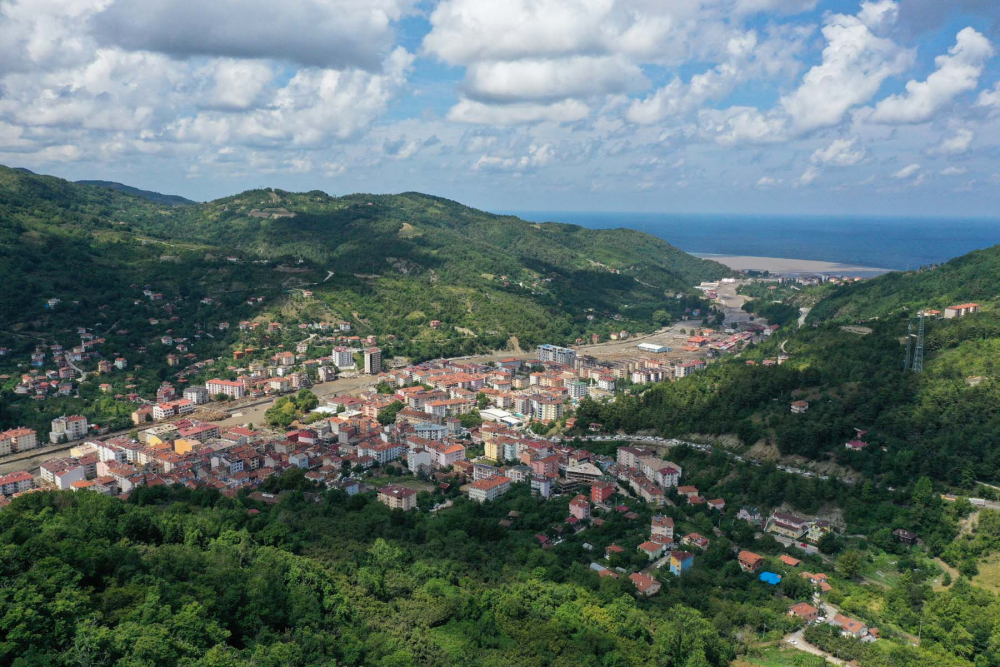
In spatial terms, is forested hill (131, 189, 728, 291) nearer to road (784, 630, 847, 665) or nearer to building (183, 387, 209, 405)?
building (183, 387, 209, 405)

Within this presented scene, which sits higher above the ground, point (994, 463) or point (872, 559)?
point (994, 463)

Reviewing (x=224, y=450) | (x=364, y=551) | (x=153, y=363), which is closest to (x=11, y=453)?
(x=224, y=450)

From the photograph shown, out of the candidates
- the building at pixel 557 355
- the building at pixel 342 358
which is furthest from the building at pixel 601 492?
the building at pixel 342 358

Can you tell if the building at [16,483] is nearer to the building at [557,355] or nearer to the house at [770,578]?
the house at [770,578]

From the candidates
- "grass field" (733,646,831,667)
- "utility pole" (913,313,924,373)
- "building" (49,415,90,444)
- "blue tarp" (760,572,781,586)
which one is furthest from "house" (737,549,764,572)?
"building" (49,415,90,444)

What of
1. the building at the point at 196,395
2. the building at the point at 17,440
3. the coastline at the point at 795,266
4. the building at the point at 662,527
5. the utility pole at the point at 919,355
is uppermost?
the coastline at the point at 795,266

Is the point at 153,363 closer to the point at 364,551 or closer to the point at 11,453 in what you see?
the point at 11,453
